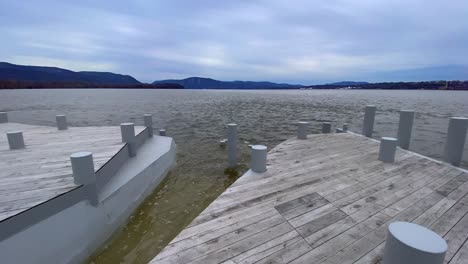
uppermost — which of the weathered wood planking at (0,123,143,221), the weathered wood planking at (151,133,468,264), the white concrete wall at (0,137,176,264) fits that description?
the weathered wood planking at (0,123,143,221)

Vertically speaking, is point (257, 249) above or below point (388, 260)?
below

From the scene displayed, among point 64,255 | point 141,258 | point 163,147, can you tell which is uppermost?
point 163,147

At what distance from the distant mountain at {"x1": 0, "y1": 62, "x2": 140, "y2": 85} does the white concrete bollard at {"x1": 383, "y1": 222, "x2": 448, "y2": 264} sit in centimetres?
17648

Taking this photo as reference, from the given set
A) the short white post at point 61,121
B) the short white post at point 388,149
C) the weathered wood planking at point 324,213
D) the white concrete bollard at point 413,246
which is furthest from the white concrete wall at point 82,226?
the short white post at point 388,149

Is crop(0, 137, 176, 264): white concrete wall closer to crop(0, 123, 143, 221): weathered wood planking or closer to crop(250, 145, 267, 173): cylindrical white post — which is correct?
crop(0, 123, 143, 221): weathered wood planking

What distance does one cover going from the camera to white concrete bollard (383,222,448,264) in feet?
5.43

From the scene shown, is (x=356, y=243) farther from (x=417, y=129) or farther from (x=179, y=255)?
(x=417, y=129)

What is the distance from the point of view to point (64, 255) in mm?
3625

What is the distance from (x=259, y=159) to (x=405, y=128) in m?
5.09

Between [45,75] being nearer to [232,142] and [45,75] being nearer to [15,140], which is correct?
[15,140]

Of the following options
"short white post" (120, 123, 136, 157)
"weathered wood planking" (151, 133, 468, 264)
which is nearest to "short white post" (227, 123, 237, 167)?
"weathered wood planking" (151, 133, 468, 264)

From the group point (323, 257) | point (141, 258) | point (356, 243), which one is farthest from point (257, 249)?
point (141, 258)

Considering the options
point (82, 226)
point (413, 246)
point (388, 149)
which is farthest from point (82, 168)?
point (388, 149)

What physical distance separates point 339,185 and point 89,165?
4.62m
